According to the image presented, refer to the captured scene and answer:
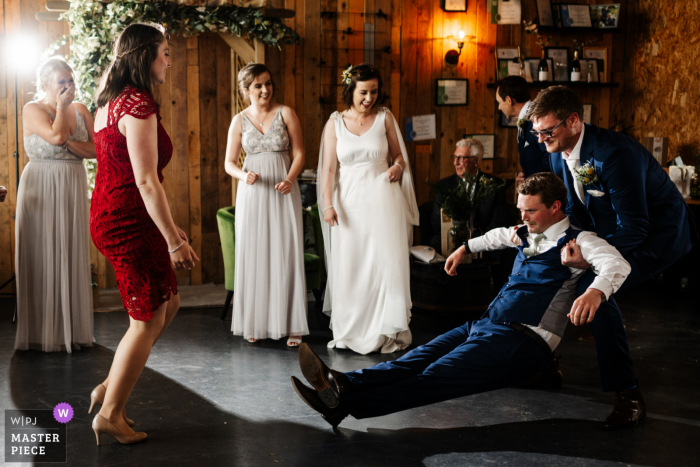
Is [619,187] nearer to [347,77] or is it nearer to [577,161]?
[577,161]

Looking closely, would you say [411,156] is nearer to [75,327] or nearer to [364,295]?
[364,295]

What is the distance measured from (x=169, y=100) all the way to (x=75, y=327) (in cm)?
233

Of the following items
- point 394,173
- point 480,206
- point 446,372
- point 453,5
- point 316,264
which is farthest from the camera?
point 453,5

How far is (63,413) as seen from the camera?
281 cm

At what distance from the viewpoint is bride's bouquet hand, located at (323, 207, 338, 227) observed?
12.9ft

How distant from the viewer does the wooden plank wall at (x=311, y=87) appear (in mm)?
5414

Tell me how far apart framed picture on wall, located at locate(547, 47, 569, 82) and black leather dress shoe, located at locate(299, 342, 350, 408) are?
4.60 metres

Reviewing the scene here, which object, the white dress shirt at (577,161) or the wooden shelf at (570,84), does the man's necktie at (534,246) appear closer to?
the white dress shirt at (577,161)

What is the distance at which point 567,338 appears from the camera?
4129 mm

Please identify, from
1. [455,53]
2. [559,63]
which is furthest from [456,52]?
[559,63]

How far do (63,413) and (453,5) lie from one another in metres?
4.76

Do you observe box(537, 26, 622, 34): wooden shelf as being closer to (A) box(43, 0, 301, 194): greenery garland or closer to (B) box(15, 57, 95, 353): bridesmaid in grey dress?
(A) box(43, 0, 301, 194): greenery garland

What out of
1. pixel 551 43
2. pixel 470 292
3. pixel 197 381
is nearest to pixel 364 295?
pixel 470 292

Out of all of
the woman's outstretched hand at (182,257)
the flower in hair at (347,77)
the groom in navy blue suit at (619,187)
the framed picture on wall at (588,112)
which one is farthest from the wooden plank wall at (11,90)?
the framed picture on wall at (588,112)
